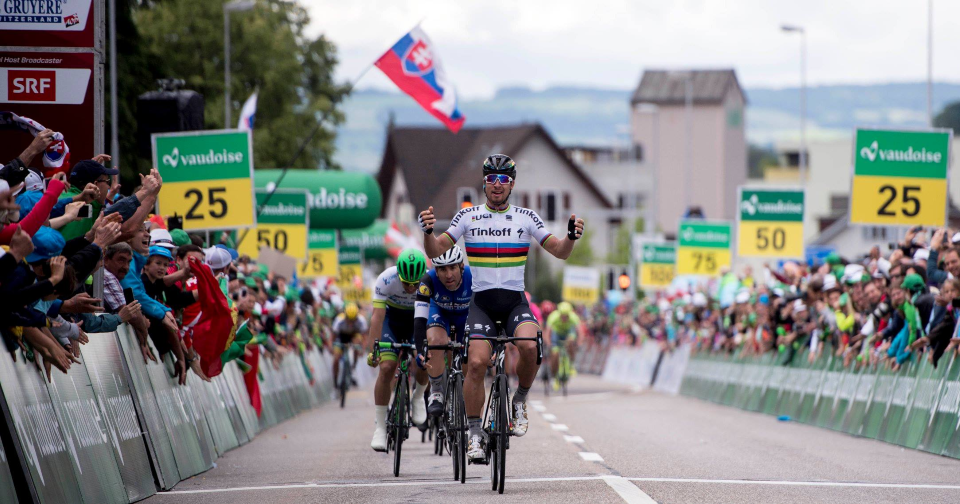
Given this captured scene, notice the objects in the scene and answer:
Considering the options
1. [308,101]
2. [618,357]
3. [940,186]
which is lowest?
[618,357]

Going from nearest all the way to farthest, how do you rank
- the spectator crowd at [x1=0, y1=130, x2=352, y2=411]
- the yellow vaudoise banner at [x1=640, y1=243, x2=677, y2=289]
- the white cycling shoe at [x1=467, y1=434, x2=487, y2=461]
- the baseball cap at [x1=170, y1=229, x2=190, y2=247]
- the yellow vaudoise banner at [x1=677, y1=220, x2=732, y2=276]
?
the spectator crowd at [x1=0, y1=130, x2=352, y2=411], the white cycling shoe at [x1=467, y1=434, x2=487, y2=461], the baseball cap at [x1=170, y1=229, x2=190, y2=247], the yellow vaudoise banner at [x1=677, y1=220, x2=732, y2=276], the yellow vaudoise banner at [x1=640, y1=243, x2=677, y2=289]

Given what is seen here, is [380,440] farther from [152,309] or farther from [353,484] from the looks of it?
[152,309]

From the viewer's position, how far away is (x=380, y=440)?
13.1 meters

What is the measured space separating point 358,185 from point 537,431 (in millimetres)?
15010

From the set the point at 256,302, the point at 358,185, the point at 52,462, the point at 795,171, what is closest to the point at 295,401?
the point at 256,302

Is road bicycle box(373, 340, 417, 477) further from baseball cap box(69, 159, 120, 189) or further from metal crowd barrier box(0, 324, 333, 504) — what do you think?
baseball cap box(69, 159, 120, 189)

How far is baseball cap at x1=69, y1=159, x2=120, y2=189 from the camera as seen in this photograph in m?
11.5

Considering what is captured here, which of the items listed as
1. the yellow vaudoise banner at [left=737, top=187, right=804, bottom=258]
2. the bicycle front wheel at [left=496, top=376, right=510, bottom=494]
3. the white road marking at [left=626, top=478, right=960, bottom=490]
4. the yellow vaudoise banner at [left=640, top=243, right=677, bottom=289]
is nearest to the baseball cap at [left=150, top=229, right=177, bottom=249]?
the bicycle front wheel at [left=496, top=376, right=510, bottom=494]

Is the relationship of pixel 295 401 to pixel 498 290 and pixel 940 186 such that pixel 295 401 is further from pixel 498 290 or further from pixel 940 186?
pixel 498 290

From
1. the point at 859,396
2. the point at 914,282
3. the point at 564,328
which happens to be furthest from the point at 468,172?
the point at 914,282

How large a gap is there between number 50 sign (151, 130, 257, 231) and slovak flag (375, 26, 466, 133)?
3164mm

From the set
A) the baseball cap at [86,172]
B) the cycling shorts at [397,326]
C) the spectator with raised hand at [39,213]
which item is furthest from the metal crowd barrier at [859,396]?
the spectator with raised hand at [39,213]

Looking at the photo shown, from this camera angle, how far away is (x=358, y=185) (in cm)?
3219

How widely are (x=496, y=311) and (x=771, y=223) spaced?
826 inches
